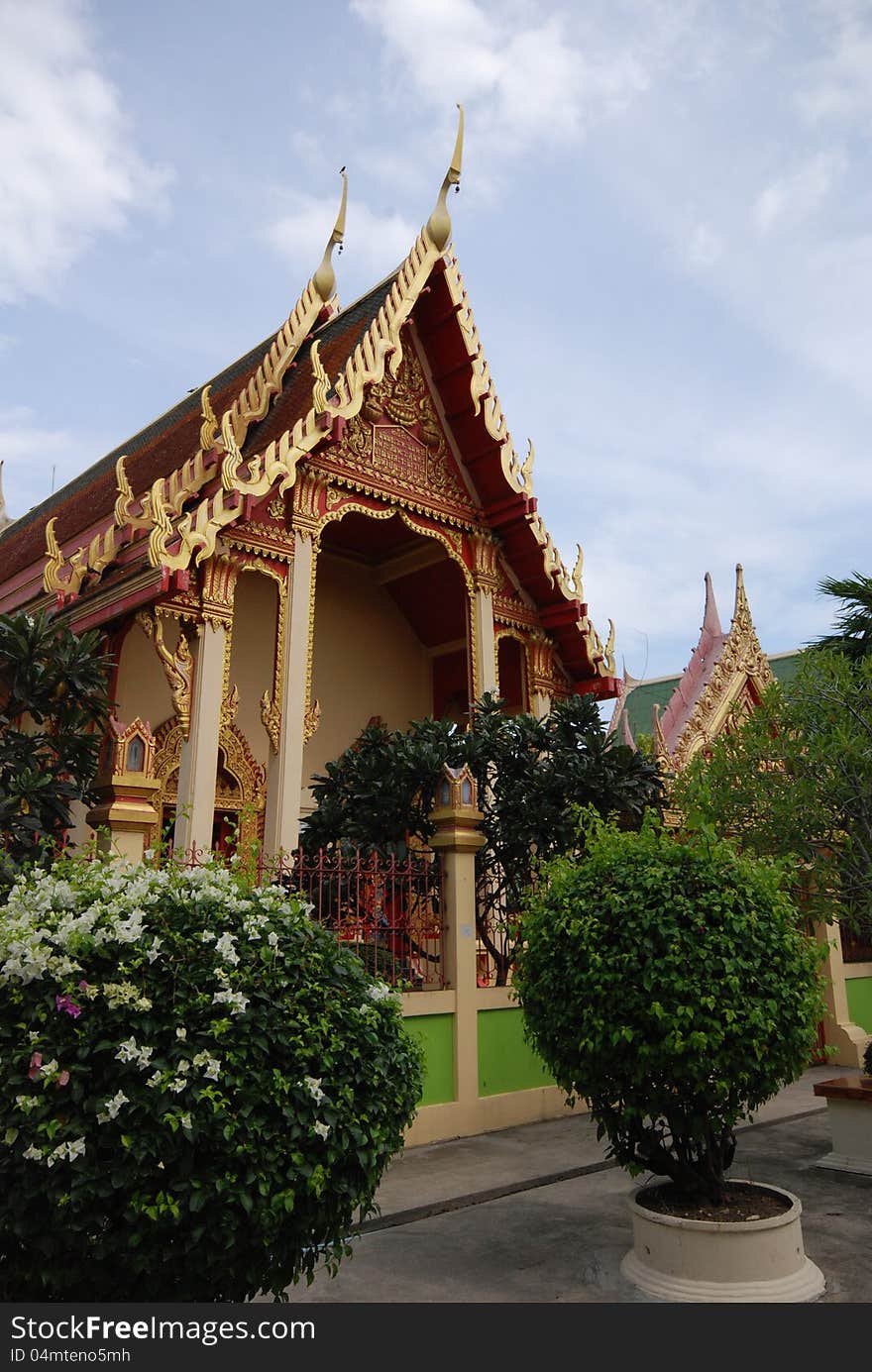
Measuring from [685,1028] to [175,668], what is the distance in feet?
20.1

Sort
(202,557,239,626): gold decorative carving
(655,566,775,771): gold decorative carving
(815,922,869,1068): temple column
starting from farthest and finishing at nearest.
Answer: (655,566,775,771): gold decorative carving, (815,922,869,1068): temple column, (202,557,239,626): gold decorative carving

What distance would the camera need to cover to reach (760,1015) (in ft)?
13.3

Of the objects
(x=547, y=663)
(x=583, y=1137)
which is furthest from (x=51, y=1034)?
(x=547, y=663)

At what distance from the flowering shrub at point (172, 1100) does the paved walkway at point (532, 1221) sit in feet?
4.57

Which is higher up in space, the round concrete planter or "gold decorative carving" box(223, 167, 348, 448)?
"gold decorative carving" box(223, 167, 348, 448)

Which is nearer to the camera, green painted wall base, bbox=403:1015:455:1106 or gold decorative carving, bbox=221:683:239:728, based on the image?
green painted wall base, bbox=403:1015:455:1106

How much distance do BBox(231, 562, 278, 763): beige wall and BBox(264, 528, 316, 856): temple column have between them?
2.23m

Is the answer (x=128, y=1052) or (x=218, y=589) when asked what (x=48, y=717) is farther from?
(x=128, y=1052)

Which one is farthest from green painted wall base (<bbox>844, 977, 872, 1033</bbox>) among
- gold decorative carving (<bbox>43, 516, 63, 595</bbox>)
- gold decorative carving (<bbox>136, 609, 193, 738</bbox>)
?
gold decorative carving (<bbox>43, 516, 63, 595</bbox>)

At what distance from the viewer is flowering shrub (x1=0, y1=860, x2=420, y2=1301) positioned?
2701mm

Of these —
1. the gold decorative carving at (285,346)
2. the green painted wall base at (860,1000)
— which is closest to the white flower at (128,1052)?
the gold decorative carving at (285,346)

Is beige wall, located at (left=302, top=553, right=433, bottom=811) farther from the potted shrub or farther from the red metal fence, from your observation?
the potted shrub

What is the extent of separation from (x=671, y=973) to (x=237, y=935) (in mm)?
1879

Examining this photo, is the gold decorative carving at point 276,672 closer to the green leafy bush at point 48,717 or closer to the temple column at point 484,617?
the green leafy bush at point 48,717
